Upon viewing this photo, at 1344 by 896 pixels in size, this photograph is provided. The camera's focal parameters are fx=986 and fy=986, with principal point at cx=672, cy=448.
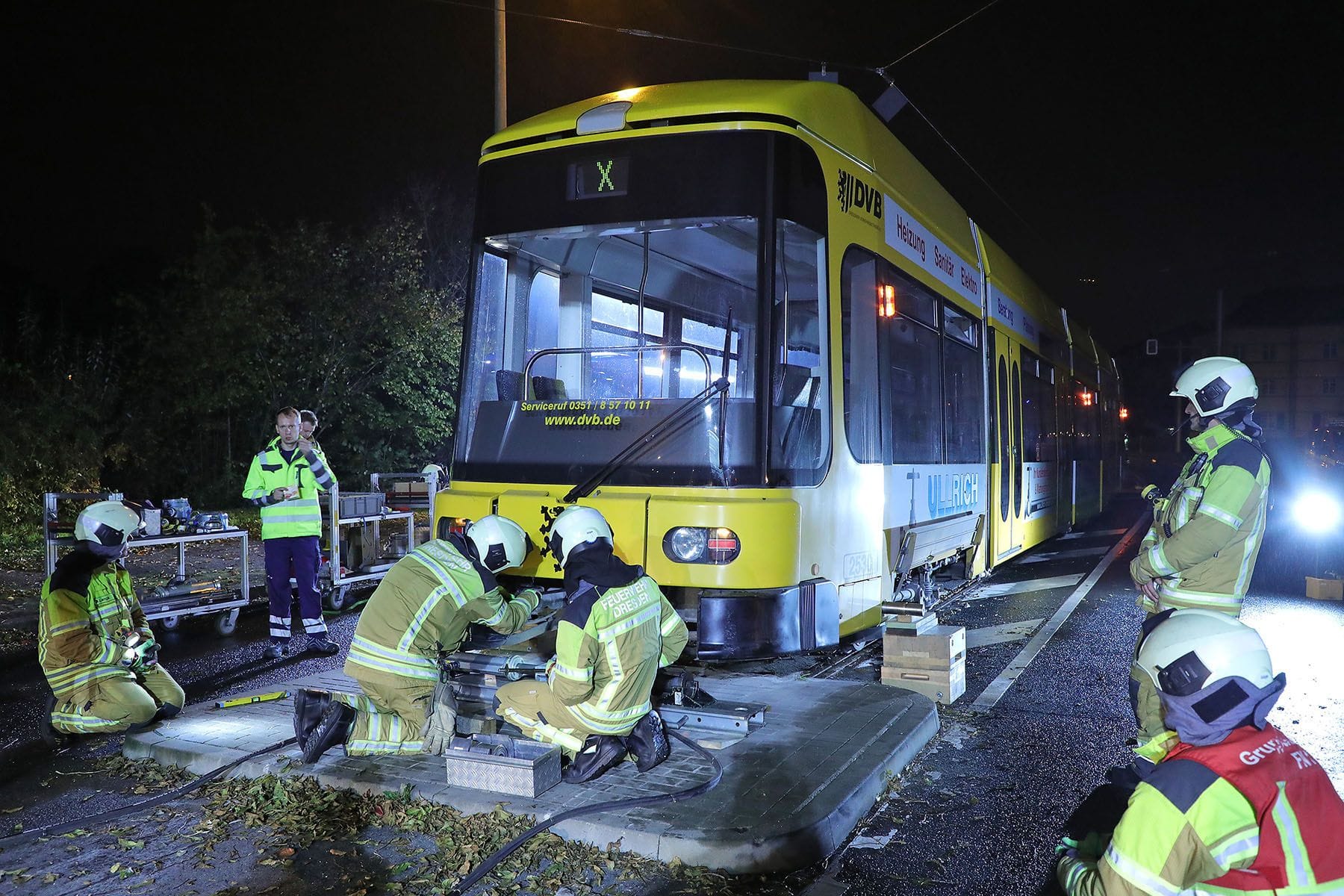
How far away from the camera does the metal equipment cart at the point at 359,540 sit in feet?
32.8

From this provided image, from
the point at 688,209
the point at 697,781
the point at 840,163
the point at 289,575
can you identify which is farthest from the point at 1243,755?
the point at 289,575

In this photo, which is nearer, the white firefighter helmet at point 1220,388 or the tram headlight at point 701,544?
the white firefighter helmet at point 1220,388

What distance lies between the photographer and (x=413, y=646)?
4988 millimetres

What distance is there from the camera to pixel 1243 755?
230 centimetres

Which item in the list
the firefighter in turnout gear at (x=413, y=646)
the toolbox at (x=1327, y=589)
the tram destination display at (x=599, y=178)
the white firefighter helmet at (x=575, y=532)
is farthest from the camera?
the toolbox at (x=1327, y=589)

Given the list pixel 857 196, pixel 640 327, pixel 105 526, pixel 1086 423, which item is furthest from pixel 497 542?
pixel 1086 423

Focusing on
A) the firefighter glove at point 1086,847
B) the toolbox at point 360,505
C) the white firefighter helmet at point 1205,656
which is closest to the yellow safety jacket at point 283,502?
the toolbox at point 360,505

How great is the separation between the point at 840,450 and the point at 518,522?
193cm

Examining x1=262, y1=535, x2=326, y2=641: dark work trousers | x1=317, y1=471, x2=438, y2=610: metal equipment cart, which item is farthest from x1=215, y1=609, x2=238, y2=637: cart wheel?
x1=262, y1=535, x2=326, y2=641: dark work trousers

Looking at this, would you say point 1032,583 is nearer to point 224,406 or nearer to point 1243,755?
point 1243,755

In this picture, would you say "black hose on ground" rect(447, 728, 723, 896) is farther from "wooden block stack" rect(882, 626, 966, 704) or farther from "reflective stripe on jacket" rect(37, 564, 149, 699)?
"reflective stripe on jacket" rect(37, 564, 149, 699)

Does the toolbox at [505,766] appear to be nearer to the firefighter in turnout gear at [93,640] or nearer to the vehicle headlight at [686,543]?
the vehicle headlight at [686,543]

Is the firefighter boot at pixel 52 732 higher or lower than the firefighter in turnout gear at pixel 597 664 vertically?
lower

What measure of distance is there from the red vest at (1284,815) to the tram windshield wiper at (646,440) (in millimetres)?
3350
